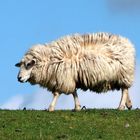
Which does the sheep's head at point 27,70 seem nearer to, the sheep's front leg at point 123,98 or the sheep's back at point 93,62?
the sheep's back at point 93,62

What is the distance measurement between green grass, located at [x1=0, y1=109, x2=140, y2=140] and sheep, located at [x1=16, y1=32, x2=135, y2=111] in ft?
4.75

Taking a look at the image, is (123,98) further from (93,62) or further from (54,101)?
(54,101)

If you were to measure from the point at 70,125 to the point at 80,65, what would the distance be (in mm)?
4307

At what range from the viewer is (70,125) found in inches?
701

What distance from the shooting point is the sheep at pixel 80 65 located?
2177 centimetres

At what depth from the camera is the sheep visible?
21766 millimetres

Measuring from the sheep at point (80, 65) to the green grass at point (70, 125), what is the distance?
4.75 ft

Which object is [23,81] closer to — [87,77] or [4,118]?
[87,77]

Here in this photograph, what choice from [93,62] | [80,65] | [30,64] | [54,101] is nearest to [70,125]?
[54,101]

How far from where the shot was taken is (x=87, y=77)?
71.7 ft

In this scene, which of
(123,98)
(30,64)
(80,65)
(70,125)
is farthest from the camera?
(123,98)

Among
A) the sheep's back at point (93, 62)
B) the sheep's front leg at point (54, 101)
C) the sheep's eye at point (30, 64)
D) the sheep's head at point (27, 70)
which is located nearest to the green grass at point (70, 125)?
the sheep's front leg at point (54, 101)

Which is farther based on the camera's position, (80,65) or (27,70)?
(27,70)

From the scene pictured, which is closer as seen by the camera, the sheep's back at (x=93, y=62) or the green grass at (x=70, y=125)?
the green grass at (x=70, y=125)
